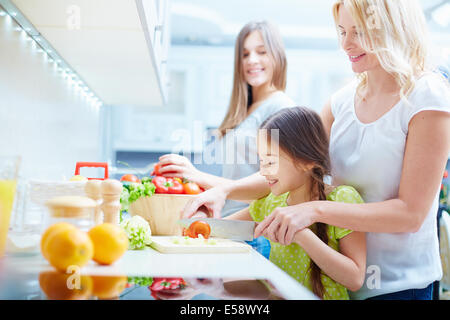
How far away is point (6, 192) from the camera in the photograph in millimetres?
562

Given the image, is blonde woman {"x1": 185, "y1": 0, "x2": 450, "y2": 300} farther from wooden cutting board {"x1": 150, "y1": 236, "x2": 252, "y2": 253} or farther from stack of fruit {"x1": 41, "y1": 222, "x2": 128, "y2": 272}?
stack of fruit {"x1": 41, "y1": 222, "x2": 128, "y2": 272}

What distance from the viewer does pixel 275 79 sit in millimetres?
1229

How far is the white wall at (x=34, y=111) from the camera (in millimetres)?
710

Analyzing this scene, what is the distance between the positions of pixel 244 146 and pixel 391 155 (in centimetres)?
45

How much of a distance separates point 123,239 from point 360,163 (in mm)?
441

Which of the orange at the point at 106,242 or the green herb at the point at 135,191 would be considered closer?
the orange at the point at 106,242

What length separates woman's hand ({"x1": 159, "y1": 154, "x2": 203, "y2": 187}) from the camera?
39.6 inches

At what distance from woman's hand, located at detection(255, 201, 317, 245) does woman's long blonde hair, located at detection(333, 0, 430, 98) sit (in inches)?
9.9

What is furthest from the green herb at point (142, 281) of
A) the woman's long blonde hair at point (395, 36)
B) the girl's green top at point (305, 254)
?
the woman's long blonde hair at point (395, 36)

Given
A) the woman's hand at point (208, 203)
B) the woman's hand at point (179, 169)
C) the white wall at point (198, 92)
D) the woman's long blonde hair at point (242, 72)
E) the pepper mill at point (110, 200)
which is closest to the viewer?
the pepper mill at point (110, 200)

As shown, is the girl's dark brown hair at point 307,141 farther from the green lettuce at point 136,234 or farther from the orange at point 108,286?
the orange at point 108,286

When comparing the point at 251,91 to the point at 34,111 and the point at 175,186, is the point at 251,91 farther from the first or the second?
the point at 34,111

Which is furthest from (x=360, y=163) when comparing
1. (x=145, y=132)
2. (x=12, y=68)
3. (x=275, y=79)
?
(x=145, y=132)

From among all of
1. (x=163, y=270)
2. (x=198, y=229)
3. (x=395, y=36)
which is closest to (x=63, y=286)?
(x=163, y=270)
